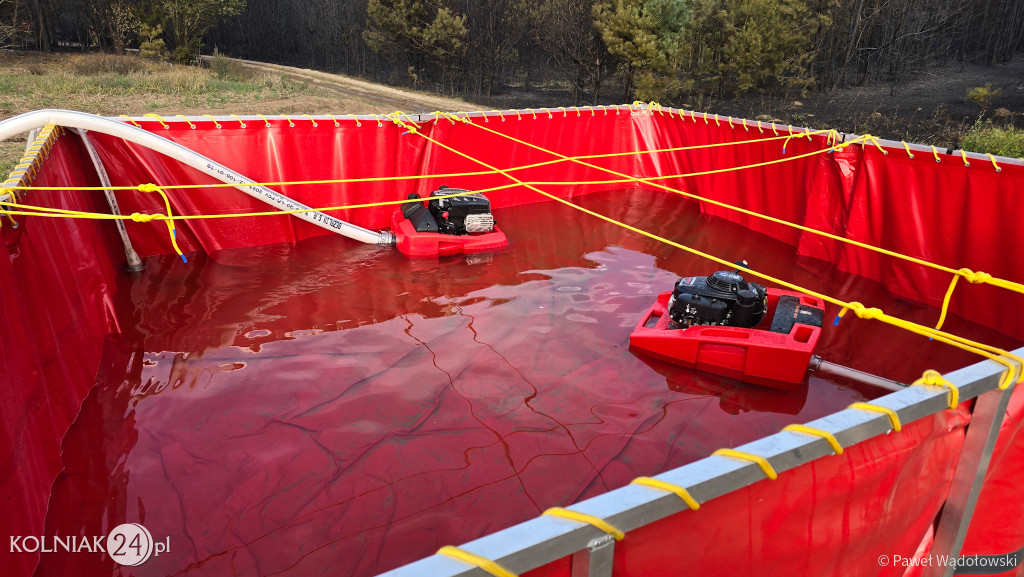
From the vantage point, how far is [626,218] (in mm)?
8461

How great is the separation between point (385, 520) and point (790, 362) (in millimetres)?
2959

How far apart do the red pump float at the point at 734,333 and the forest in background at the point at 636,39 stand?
43.2ft

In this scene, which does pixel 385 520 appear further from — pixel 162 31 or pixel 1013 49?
pixel 162 31

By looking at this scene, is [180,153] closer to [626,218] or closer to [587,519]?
[626,218]

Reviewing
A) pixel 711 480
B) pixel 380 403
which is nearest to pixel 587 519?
pixel 711 480

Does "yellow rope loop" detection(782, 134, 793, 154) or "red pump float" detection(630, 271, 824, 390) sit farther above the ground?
"yellow rope loop" detection(782, 134, 793, 154)

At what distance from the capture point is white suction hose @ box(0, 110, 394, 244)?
200 inches

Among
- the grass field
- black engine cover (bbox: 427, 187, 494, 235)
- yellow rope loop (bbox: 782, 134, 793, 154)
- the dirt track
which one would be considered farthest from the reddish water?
the dirt track

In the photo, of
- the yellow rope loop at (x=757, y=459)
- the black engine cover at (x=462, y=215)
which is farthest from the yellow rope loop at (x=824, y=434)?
the black engine cover at (x=462, y=215)

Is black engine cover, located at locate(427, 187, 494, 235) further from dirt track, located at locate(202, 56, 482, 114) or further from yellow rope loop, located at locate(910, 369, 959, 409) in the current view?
dirt track, located at locate(202, 56, 482, 114)

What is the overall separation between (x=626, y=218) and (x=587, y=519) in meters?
7.51

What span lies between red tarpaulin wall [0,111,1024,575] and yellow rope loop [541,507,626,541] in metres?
0.10

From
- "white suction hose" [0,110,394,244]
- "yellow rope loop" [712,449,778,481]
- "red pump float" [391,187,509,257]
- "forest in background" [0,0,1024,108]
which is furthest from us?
"forest in background" [0,0,1024,108]

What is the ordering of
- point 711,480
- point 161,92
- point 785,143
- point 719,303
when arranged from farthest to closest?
point 161,92 < point 785,143 < point 719,303 < point 711,480
